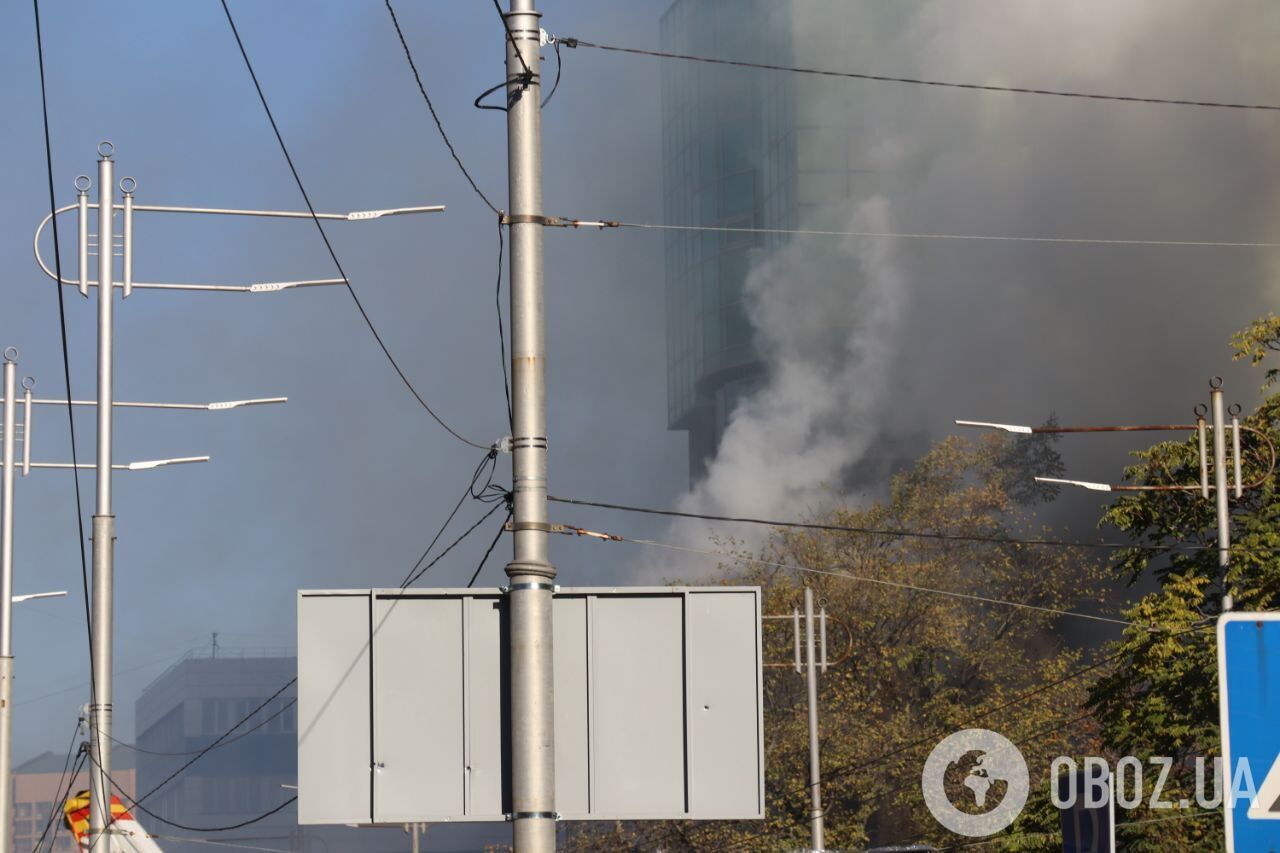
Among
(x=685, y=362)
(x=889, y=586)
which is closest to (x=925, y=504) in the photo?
(x=889, y=586)

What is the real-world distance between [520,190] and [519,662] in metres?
3.04

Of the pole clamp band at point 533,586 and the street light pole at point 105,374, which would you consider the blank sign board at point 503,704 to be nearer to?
the pole clamp band at point 533,586

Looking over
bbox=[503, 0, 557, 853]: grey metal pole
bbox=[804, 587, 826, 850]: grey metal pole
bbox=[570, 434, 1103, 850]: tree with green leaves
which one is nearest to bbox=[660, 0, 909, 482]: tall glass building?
bbox=[570, 434, 1103, 850]: tree with green leaves

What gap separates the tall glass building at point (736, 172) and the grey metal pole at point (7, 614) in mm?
100494

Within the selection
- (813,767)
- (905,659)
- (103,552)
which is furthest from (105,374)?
(905,659)

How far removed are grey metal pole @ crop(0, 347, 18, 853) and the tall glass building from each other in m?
100

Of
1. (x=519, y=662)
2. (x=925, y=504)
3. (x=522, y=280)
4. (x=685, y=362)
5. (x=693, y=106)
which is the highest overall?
(x=693, y=106)

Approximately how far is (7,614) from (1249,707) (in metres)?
30.3

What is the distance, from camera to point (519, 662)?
10.8m

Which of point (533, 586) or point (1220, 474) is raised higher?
point (1220, 474)

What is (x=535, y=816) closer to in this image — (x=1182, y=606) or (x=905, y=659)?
(x=1182, y=606)

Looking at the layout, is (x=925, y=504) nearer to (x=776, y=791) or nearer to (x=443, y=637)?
(x=776, y=791)

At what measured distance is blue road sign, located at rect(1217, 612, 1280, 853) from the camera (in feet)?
13.4

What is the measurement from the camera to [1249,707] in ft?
13.8
